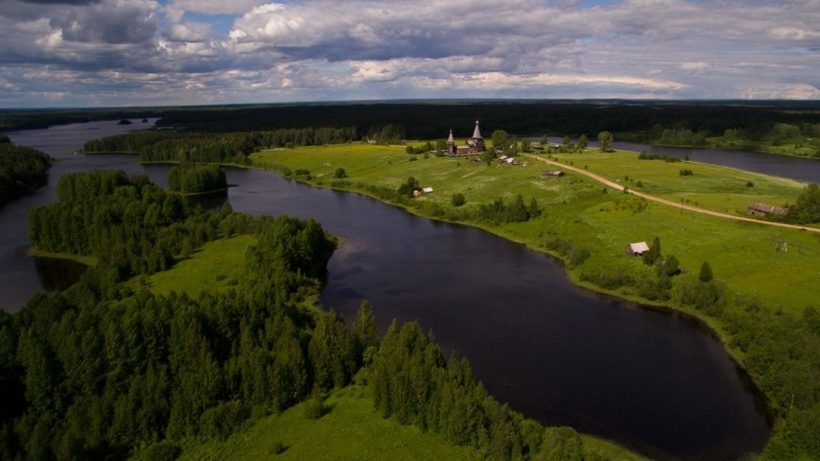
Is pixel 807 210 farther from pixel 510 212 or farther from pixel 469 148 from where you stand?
pixel 469 148

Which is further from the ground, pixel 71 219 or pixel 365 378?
pixel 71 219

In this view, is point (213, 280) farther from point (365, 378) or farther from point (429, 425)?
point (429, 425)

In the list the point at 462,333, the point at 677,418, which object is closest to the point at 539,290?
the point at 462,333

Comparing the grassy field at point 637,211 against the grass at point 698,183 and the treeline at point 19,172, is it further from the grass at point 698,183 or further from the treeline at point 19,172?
the treeline at point 19,172

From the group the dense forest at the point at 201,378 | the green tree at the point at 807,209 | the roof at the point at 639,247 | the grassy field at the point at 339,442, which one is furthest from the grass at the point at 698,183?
the grassy field at the point at 339,442

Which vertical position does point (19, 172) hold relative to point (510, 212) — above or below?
above

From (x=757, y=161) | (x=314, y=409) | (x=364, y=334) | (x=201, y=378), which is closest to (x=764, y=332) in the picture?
(x=364, y=334)
